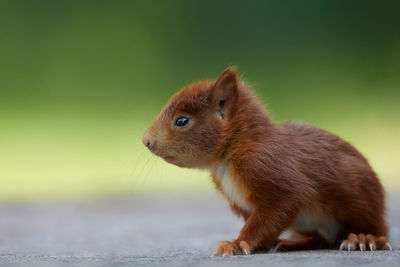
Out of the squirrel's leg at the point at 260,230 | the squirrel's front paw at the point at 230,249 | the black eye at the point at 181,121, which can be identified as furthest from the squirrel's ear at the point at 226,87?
the squirrel's front paw at the point at 230,249

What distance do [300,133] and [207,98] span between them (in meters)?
0.51

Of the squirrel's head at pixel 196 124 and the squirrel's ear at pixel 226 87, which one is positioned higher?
the squirrel's ear at pixel 226 87

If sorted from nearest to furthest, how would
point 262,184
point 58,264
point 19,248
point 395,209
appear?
point 58,264 → point 262,184 → point 19,248 → point 395,209

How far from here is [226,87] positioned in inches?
129

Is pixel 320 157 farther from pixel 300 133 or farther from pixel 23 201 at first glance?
pixel 23 201

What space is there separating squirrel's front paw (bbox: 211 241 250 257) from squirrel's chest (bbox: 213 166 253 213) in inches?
9.5

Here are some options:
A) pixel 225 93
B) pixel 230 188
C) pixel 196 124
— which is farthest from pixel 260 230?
pixel 225 93

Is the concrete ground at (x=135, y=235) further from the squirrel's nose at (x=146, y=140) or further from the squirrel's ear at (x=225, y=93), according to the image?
the squirrel's ear at (x=225, y=93)

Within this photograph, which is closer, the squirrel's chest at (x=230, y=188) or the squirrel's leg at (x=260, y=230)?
the squirrel's leg at (x=260, y=230)

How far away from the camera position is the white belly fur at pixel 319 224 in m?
3.12

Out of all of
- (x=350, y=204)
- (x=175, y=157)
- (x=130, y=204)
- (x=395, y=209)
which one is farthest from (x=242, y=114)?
(x=130, y=204)

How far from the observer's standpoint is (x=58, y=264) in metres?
2.70

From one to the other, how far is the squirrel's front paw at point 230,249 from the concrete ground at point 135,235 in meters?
0.07

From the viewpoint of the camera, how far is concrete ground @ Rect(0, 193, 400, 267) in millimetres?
2703
